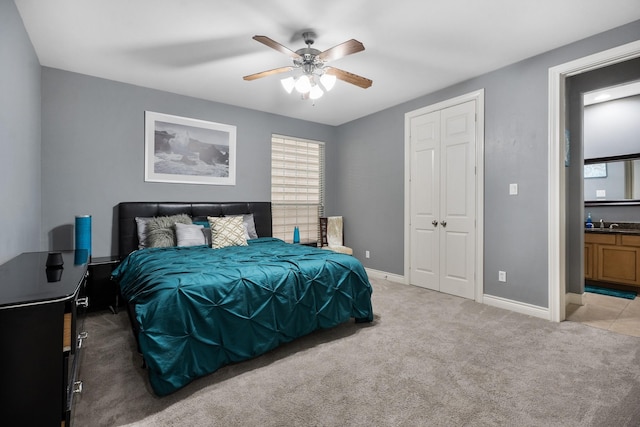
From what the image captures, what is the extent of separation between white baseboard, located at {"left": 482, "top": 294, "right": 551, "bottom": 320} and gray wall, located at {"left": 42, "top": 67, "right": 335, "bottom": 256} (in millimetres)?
3856

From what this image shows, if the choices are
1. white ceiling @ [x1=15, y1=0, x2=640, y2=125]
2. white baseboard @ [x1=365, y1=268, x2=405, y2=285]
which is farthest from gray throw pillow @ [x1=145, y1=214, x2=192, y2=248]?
white baseboard @ [x1=365, y1=268, x2=405, y2=285]

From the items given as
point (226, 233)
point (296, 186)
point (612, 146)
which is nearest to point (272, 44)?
point (226, 233)

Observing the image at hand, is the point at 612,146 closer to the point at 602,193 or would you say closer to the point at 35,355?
the point at 602,193

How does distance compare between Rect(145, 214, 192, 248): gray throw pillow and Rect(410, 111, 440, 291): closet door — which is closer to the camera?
Rect(145, 214, 192, 248): gray throw pillow

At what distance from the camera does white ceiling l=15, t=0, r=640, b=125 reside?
2.36 m

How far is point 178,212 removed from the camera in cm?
406

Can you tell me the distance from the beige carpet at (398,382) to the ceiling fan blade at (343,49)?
2.37 m

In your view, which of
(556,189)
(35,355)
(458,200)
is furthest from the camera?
(458,200)

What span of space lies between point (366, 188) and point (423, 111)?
1521 mm

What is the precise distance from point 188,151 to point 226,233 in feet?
4.57

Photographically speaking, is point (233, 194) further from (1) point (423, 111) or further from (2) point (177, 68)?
(1) point (423, 111)

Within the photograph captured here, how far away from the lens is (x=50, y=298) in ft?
4.25

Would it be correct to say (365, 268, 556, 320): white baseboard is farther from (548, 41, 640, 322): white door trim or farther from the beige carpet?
the beige carpet

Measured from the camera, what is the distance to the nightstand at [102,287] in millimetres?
3193
